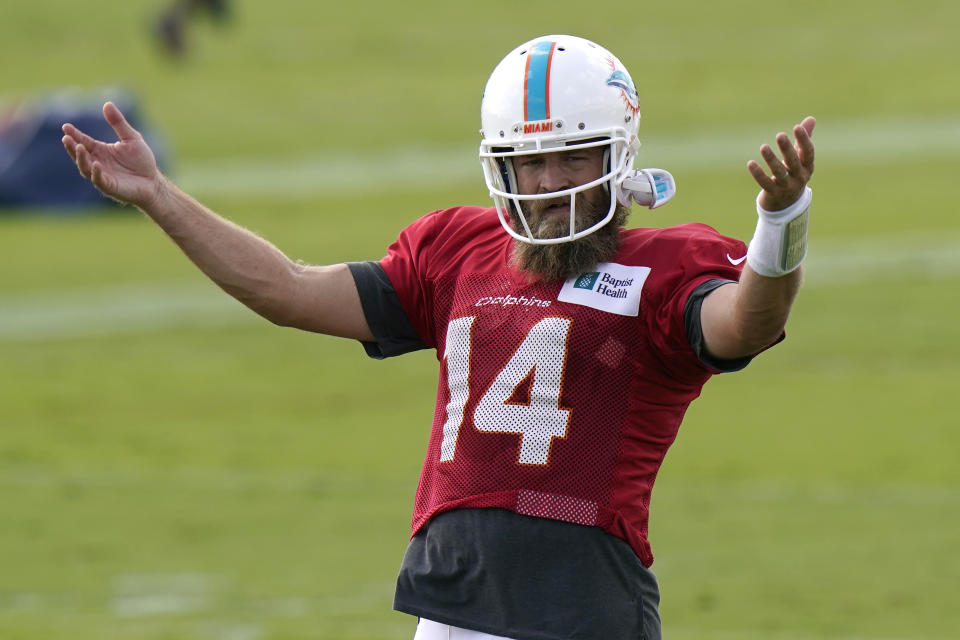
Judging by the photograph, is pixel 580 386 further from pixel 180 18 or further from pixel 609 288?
pixel 180 18

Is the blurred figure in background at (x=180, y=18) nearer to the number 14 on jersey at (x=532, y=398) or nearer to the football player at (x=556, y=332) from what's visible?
the football player at (x=556, y=332)

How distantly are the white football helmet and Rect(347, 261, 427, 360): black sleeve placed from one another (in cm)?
37

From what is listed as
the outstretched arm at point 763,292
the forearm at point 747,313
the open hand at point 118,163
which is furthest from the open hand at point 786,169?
the open hand at point 118,163

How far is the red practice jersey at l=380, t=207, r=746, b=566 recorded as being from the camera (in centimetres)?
438

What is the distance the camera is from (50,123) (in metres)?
24.2

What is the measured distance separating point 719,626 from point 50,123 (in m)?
16.9

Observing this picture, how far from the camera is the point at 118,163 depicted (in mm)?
4668

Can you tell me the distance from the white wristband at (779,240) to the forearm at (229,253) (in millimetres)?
1296

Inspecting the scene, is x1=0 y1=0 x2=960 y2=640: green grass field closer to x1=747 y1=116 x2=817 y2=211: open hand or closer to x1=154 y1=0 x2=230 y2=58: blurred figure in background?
x1=154 y1=0 x2=230 y2=58: blurred figure in background

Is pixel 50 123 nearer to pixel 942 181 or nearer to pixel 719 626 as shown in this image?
pixel 942 181

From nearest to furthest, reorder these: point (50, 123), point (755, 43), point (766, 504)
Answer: point (766, 504) → point (50, 123) → point (755, 43)

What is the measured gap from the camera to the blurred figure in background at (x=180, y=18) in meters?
38.2

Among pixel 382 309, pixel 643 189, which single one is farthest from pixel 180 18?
pixel 643 189

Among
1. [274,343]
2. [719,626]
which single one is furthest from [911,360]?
[719,626]
